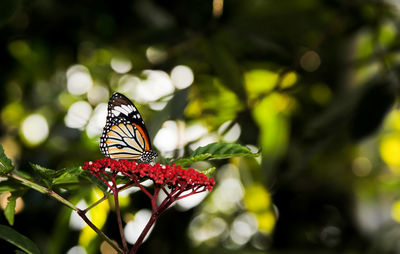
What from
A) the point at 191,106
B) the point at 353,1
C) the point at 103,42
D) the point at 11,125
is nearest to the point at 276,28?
the point at 353,1

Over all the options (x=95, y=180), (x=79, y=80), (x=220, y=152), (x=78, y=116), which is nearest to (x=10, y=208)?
(x=95, y=180)

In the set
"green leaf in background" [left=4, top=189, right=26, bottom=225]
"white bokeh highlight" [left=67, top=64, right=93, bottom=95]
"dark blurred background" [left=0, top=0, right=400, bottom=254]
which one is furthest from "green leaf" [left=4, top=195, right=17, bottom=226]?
"white bokeh highlight" [left=67, top=64, right=93, bottom=95]

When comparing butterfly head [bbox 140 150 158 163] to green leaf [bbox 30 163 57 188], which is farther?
butterfly head [bbox 140 150 158 163]

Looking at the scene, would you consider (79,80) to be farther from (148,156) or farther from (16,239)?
(16,239)

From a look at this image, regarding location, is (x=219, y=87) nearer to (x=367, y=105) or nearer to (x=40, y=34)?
(x=367, y=105)

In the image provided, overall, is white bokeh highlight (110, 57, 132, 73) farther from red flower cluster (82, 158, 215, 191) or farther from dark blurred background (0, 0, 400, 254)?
red flower cluster (82, 158, 215, 191)

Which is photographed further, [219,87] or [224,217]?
[224,217]
